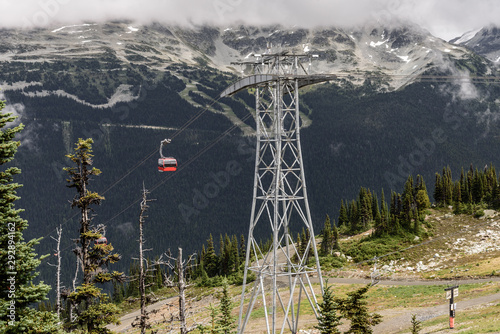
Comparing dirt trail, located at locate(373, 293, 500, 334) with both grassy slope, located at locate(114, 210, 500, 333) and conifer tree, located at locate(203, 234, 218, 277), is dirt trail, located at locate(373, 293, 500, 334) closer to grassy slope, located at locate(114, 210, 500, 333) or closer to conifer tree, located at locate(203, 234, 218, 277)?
grassy slope, located at locate(114, 210, 500, 333)

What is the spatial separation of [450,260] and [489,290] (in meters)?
36.4

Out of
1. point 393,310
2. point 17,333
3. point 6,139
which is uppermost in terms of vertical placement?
point 6,139

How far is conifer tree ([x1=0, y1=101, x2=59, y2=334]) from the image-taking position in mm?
Answer: 23359

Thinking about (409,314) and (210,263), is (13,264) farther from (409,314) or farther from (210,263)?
(210,263)

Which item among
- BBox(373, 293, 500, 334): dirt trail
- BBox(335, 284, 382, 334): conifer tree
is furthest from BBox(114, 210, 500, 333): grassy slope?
BBox(335, 284, 382, 334): conifer tree

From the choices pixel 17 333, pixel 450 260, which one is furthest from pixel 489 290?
pixel 17 333

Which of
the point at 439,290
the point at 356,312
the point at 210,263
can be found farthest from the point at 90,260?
the point at 210,263

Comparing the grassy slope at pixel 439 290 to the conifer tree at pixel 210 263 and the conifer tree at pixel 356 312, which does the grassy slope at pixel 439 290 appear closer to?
Result: the conifer tree at pixel 356 312

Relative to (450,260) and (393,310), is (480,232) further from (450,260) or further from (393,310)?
(393,310)

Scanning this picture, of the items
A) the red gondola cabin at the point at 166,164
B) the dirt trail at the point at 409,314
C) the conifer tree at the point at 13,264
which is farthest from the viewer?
the red gondola cabin at the point at 166,164

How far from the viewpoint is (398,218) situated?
114 m

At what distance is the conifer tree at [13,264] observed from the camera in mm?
23359

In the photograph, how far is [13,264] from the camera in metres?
23.5

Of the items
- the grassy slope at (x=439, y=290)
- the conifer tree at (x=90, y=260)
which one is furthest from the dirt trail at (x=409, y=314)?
the conifer tree at (x=90, y=260)
